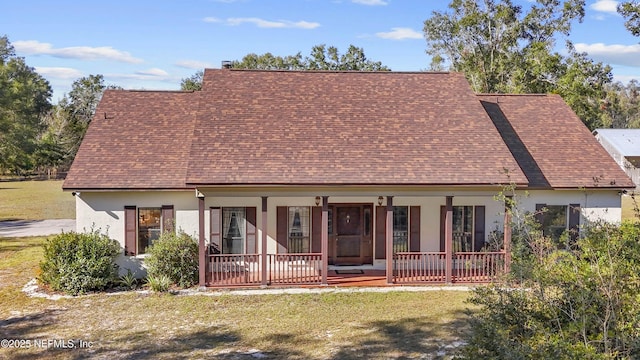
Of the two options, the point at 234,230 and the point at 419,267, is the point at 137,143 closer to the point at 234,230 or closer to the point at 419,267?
the point at 234,230

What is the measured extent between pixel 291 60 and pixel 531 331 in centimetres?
4320

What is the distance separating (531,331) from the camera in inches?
257

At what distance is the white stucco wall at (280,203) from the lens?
15883mm

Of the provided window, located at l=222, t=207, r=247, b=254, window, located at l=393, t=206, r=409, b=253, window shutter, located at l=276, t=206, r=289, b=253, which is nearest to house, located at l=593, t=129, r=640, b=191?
window, located at l=393, t=206, r=409, b=253

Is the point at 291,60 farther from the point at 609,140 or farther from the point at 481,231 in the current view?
the point at 481,231

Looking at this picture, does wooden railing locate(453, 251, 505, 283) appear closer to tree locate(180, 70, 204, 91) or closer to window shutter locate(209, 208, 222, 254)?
window shutter locate(209, 208, 222, 254)

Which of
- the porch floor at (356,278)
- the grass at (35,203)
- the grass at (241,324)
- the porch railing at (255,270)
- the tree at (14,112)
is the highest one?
the tree at (14,112)

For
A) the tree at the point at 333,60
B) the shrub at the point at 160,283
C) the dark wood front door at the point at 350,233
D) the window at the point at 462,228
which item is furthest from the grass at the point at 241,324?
the tree at the point at 333,60

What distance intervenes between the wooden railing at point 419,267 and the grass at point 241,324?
100cm

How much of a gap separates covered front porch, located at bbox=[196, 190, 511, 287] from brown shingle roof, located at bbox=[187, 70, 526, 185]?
36.7 inches

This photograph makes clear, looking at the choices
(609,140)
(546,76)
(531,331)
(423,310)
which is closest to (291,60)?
(546,76)

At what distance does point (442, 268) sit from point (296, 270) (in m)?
4.52

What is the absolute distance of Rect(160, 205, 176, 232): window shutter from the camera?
16.2 m

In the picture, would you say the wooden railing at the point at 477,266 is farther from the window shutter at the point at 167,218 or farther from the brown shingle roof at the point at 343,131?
the window shutter at the point at 167,218
